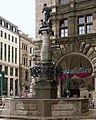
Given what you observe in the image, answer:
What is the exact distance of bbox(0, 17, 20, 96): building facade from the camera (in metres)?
73.8

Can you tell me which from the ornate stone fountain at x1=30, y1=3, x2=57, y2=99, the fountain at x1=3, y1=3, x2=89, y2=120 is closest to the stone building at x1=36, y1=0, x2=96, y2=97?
the ornate stone fountain at x1=30, y1=3, x2=57, y2=99

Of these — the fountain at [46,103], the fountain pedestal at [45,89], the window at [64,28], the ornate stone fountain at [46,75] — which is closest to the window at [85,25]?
the window at [64,28]

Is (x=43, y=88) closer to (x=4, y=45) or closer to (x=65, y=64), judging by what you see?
(x=65, y=64)

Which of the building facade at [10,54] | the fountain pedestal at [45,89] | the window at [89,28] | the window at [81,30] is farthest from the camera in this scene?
the building facade at [10,54]

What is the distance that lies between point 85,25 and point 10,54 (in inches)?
1879

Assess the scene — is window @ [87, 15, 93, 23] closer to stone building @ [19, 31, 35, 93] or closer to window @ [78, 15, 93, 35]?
window @ [78, 15, 93, 35]

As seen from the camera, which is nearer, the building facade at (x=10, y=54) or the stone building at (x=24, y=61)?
the building facade at (x=10, y=54)

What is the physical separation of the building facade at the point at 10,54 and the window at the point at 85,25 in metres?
41.5

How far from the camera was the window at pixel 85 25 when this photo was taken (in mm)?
32594

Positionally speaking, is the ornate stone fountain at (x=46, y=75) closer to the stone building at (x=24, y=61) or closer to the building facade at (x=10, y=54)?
the building facade at (x=10, y=54)

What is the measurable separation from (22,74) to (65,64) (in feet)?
155

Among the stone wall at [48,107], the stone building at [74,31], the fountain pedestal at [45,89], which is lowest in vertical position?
the stone wall at [48,107]

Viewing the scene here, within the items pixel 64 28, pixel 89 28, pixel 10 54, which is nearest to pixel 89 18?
pixel 89 28

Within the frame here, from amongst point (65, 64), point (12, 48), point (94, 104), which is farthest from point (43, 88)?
point (12, 48)
